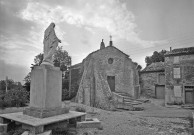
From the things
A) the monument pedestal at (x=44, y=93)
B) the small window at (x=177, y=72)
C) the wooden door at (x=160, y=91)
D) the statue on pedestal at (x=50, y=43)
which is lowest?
the wooden door at (x=160, y=91)

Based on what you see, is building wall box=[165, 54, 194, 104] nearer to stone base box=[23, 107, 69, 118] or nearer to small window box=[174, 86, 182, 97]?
small window box=[174, 86, 182, 97]

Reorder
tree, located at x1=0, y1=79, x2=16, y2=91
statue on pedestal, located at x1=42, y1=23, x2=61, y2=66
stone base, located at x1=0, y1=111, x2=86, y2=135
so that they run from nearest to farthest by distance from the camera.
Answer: stone base, located at x1=0, y1=111, x2=86, y2=135
statue on pedestal, located at x1=42, y1=23, x2=61, y2=66
tree, located at x1=0, y1=79, x2=16, y2=91

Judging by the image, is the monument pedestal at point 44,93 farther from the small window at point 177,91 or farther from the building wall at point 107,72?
the small window at point 177,91

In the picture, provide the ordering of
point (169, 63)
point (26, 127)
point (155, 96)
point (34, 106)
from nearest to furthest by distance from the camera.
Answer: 1. point (26, 127)
2. point (34, 106)
3. point (169, 63)
4. point (155, 96)

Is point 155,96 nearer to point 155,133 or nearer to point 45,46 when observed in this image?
point 155,133

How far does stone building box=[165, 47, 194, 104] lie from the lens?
55.8ft

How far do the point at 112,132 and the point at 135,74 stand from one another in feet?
50.9

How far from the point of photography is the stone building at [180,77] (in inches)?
670

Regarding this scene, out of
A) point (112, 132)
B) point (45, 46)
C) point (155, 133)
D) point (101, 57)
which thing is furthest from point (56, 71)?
point (101, 57)

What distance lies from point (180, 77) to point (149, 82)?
7757 millimetres

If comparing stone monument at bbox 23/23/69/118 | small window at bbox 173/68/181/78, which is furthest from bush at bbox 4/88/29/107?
small window at bbox 173/68/181/78

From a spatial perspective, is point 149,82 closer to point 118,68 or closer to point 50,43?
point 118,68

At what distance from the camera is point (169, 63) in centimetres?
1836

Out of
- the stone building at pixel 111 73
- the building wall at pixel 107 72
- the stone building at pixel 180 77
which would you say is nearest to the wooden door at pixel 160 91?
the stone building at pixel 180 77
